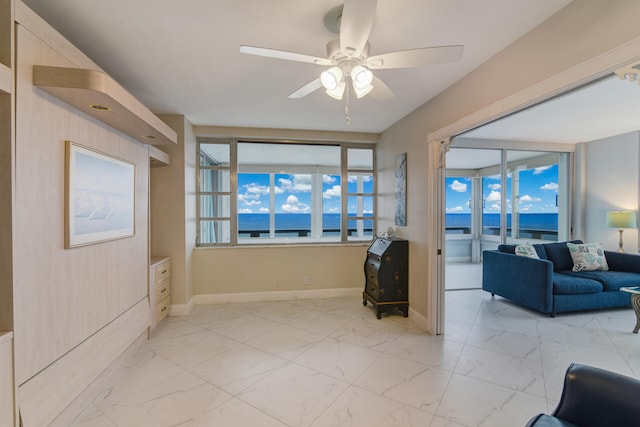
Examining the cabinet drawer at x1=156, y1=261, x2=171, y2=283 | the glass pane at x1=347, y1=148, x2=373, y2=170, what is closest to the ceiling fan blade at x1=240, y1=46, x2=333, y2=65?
the cabinet drawer at x1=156, y1=261, x2=171, y2=283

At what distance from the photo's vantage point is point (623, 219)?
4.25m

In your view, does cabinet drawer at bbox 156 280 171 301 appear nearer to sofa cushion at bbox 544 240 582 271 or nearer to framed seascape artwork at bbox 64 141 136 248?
framed seascape artwork at bbox 64 141 136 248

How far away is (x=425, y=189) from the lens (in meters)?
3.13

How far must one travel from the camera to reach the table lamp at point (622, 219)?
13.9ft

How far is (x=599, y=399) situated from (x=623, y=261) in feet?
13.9

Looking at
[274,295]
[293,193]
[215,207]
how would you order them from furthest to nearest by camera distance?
[293,193]
[215,207]
[274,295]

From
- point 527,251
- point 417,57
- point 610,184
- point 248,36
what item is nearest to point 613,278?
point 527,251

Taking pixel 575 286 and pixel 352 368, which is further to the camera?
pixel 575 286

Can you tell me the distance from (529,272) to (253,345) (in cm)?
354

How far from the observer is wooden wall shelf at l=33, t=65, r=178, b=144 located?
1500 millimetres

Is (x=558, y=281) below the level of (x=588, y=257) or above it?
below

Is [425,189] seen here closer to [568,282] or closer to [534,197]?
[568,282]

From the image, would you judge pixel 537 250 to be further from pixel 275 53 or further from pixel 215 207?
pixel 215 207

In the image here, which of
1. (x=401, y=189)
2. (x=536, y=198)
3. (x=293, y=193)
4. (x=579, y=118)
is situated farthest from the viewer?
(x=293, y=193)
